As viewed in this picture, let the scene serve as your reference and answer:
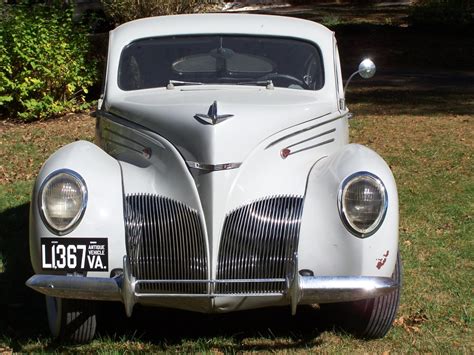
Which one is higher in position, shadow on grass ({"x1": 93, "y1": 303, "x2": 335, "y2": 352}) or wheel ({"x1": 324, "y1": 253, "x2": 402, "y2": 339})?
wheel ({"x1": 324, "y1": 253, "x2": 402, "y2": 339})

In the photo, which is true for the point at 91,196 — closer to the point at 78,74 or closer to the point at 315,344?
the point at 315,344

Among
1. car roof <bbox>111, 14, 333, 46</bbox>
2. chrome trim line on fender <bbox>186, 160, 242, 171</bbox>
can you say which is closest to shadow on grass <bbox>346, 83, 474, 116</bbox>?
car roof <bbox>111, 14, 333, 46</bbox>

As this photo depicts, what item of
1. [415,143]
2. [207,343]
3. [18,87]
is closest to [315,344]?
[207,343]

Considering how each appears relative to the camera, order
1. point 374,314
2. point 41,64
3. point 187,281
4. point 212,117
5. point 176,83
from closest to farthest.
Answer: point 187,281, point 212,117, point 374,314, point 176,83, point 41,64

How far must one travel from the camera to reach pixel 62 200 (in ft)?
15.4

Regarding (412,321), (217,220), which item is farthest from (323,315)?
(217,220)

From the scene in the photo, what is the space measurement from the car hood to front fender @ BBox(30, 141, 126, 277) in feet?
1.41

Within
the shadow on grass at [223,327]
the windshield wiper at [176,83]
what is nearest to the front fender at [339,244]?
the shadow on grass at [223,327]

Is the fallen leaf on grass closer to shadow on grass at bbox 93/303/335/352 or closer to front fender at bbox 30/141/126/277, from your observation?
shadow on grass at bbox 93/303/335/352

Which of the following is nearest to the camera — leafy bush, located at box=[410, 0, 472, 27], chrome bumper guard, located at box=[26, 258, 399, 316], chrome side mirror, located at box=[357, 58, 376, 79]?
chrome bumper guard, located at box=[26, 258, 399, 316]

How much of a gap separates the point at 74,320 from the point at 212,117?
134cm

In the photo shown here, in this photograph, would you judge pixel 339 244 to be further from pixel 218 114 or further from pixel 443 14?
pixel 443 14

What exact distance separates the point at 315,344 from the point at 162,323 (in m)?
1.01

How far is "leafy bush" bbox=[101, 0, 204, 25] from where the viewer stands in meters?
15.7
